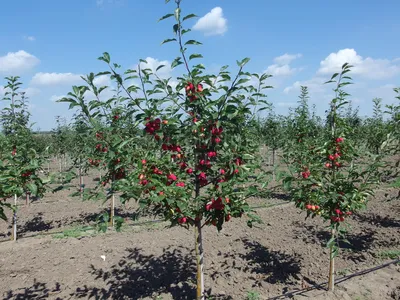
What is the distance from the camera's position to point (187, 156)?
2984 millimetres

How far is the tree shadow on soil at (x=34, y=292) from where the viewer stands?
4.08 metres

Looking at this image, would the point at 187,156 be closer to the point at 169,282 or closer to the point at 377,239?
the point at 169,282

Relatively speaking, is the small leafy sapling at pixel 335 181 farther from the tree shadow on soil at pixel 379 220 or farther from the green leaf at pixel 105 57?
the tree shadow on soil at pixel 379 220

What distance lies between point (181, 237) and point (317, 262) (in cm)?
260

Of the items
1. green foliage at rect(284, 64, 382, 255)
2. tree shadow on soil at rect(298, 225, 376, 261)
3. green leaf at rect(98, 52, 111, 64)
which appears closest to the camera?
green leaf at rect(98, 52, 111, 64)

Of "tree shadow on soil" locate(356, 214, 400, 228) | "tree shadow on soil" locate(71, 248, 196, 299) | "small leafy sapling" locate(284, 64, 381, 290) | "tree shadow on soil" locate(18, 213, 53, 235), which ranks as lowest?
"tree shadow on soil" locate(18, 213, 53, 235)

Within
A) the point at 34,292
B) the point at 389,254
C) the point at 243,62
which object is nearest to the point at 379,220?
the point at 389,254

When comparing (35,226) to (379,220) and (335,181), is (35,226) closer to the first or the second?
(335,181)

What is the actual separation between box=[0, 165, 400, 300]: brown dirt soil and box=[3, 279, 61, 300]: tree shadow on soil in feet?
0.04

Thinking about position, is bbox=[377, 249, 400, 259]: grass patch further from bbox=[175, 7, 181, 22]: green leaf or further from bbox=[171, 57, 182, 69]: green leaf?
bbox=[175, 7, 181, 22]: green leaf

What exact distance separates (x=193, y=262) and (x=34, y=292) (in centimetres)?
238

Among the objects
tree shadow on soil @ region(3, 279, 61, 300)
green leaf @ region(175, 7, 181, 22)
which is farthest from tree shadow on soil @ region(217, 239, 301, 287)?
green leaf @ region(175, 7, 181, 22)

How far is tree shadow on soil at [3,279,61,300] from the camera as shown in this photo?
4.08 metres

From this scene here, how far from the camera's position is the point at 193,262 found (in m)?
5.07
